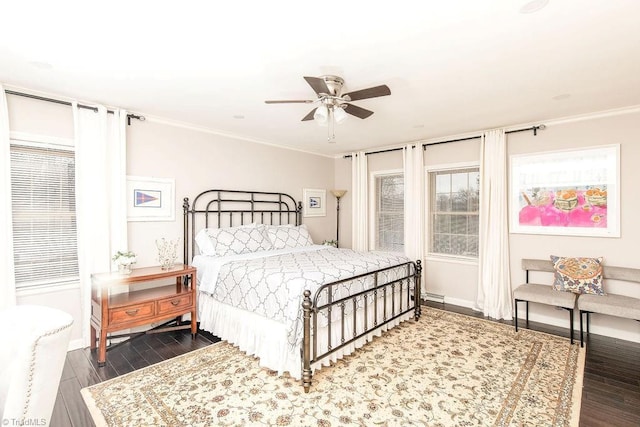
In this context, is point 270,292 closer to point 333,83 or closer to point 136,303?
point 136,303

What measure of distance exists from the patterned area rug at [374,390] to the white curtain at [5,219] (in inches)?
48.9

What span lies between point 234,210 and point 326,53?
305 cm

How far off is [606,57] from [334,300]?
2.94 metres

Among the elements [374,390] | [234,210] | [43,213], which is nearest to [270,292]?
[374,390]

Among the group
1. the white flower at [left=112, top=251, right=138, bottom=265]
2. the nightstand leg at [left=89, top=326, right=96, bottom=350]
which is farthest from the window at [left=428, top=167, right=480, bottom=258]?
the nightstand leg at [left=89, top=326, right=96, bottom=350]

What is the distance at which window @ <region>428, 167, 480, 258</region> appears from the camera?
492cm

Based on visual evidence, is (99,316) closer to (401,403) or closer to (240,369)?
(240,369)

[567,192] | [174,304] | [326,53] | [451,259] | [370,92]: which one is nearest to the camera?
[326,53]

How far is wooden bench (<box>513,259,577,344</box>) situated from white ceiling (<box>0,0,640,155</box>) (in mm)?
1915

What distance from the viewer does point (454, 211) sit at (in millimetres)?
5121

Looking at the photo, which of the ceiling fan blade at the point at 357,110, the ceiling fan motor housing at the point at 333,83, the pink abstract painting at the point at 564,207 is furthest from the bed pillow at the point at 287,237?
the pink abstract painting at the point at 564,207

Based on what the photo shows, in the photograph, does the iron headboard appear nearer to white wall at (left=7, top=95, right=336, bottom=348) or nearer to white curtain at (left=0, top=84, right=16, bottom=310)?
white wall at (left=7, top=95, right=336, bottom=348)

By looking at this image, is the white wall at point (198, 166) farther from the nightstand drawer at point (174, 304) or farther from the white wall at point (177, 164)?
the nightstand drawer at point (174, 304)

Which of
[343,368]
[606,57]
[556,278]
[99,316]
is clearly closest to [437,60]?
[606,57]
